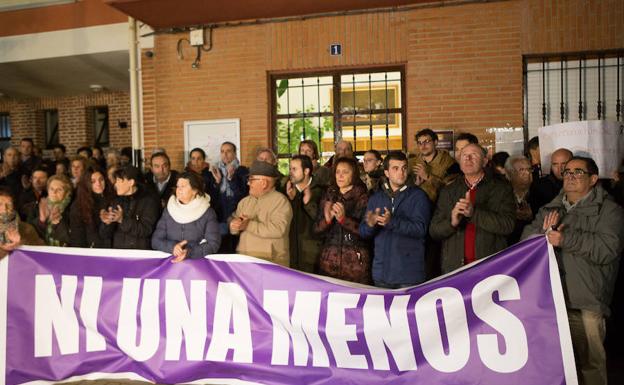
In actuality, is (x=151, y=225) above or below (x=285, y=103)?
below

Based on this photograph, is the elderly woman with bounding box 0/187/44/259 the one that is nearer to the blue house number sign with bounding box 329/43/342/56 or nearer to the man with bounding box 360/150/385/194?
the man with bounding box 360/150/385/194

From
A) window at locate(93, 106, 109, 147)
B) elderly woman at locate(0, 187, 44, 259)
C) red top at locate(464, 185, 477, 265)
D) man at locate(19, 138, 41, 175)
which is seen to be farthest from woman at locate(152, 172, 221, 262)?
window at locate(93, 106, 109, 147)

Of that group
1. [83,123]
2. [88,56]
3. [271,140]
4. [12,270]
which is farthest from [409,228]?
[83,123]

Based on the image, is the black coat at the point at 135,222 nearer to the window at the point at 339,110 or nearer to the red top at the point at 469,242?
the red top at the point at 469,242

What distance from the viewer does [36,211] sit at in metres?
5.97

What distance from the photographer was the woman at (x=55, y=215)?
5605 mm

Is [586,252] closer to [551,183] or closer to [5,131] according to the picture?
[551,183]

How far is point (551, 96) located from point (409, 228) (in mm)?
4775

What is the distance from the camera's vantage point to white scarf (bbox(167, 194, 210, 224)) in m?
4.77

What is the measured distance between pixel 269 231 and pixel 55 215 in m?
2.40

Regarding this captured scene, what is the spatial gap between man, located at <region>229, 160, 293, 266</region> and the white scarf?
0.95 ft

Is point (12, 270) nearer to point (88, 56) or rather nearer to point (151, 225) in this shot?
point (151, 225)

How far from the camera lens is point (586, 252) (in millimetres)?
3830

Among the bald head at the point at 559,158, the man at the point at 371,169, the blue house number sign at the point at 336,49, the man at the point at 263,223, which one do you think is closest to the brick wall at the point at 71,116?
the blue house number sign at the point at 336,49
